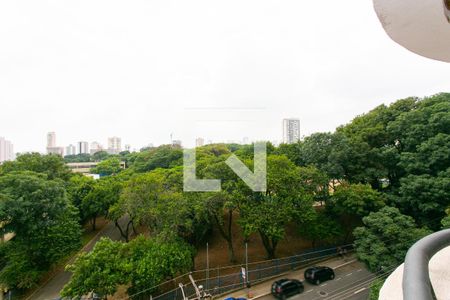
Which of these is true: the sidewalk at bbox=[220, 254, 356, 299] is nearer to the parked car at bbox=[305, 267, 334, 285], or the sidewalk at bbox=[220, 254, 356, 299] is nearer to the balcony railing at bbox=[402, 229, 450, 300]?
the parked car at bbox=[305, 267, 334, 285]

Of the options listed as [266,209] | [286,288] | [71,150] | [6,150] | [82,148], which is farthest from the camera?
[71,150]

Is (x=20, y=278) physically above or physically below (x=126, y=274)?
below

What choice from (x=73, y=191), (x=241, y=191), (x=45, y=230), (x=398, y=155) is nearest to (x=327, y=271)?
(x=241, y=191)

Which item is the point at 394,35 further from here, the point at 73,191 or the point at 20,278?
the point at 73,191

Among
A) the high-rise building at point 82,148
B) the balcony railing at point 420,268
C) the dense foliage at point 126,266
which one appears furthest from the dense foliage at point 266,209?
the high-rise building at point 82,148

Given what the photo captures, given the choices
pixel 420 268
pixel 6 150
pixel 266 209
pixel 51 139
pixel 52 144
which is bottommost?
pixel 266 209

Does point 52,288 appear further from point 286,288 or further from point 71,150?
point 71,150

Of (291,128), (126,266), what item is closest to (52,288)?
(126,266)
